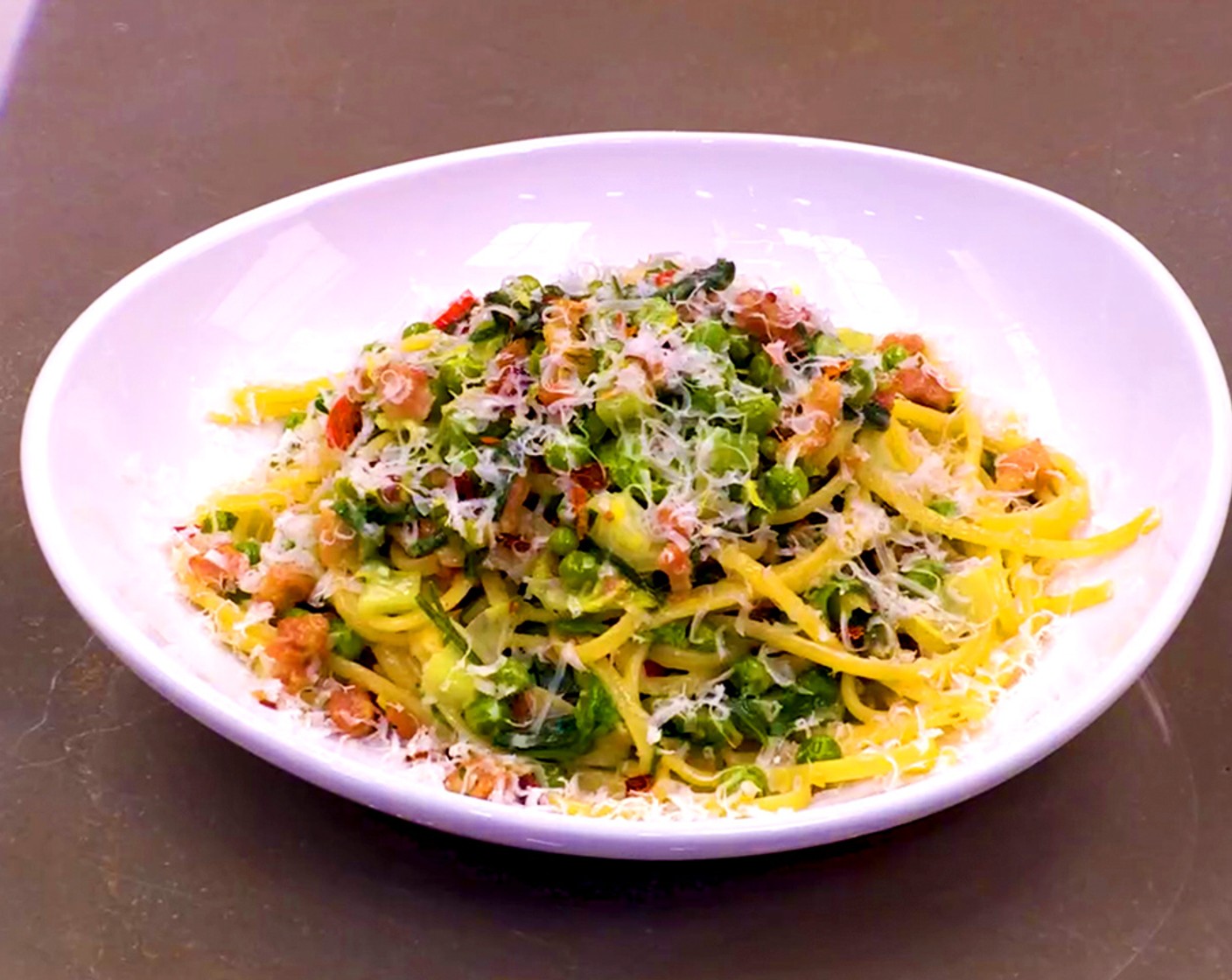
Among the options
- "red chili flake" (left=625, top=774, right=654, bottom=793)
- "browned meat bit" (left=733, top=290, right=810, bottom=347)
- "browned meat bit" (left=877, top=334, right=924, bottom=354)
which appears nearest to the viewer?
"red chili flake" (left=625, top=774, right=654, bottom=793)

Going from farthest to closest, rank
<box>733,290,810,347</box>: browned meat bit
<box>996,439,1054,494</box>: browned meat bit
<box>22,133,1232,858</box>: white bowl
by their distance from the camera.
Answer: <box>996,439,1054,494</box>: browned meat bit
<box>733,290,810,347</box>: browned meat bit
<box>22,133,1232,858</box>: white bowl

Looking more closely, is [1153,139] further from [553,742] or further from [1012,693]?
[553,742]

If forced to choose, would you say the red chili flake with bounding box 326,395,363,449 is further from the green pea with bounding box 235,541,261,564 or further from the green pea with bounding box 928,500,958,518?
the green pea with bounding box 928,500,958,518

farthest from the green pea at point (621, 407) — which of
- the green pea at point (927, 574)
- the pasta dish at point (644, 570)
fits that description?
the green pea at point (927, 574)

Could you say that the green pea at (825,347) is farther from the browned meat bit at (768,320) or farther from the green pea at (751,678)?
the green pea at (751,678)

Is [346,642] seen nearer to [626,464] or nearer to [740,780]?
[626,464]

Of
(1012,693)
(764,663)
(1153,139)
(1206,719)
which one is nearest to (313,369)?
(764,663)

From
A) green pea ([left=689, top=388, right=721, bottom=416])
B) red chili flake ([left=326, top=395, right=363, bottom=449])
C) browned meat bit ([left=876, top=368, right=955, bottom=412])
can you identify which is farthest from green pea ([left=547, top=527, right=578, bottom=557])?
browned meat bit ([left=876, top=368, right=955, bottom=412])
